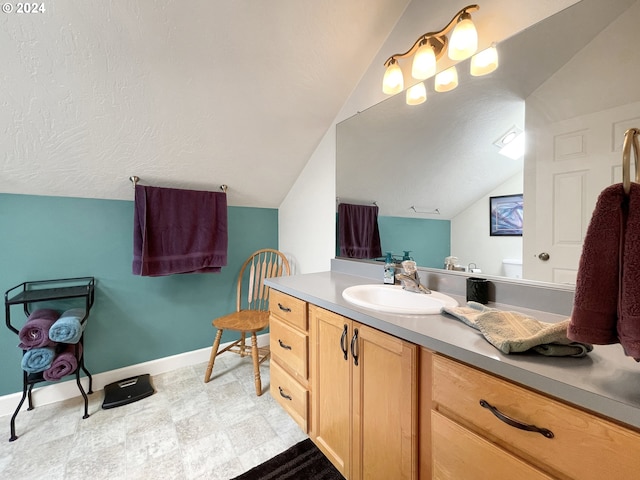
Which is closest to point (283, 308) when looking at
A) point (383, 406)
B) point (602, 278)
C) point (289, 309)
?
point (289, 309)

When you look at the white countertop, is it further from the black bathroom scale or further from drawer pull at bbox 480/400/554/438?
the black bathroom scale

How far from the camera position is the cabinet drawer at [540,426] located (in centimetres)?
45

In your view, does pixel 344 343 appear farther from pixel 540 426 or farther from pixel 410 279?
pixel 540 426

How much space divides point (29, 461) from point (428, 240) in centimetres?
219

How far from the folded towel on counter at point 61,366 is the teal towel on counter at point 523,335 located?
1939 mm

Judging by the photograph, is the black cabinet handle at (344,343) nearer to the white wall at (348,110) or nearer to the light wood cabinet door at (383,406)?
the light wood cabinet door at (383,406)

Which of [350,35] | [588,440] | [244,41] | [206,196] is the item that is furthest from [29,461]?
[350,35]

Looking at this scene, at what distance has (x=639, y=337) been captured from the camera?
0.42 metres

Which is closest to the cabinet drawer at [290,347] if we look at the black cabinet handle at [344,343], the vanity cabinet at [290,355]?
the vanity cabinet at [290,355]

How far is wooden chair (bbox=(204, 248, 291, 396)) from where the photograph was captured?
1.88m

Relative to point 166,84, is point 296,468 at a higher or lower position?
lower

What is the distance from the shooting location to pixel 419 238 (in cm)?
139

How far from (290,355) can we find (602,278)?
1164 mm

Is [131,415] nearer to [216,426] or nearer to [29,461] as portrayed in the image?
[29,461]
